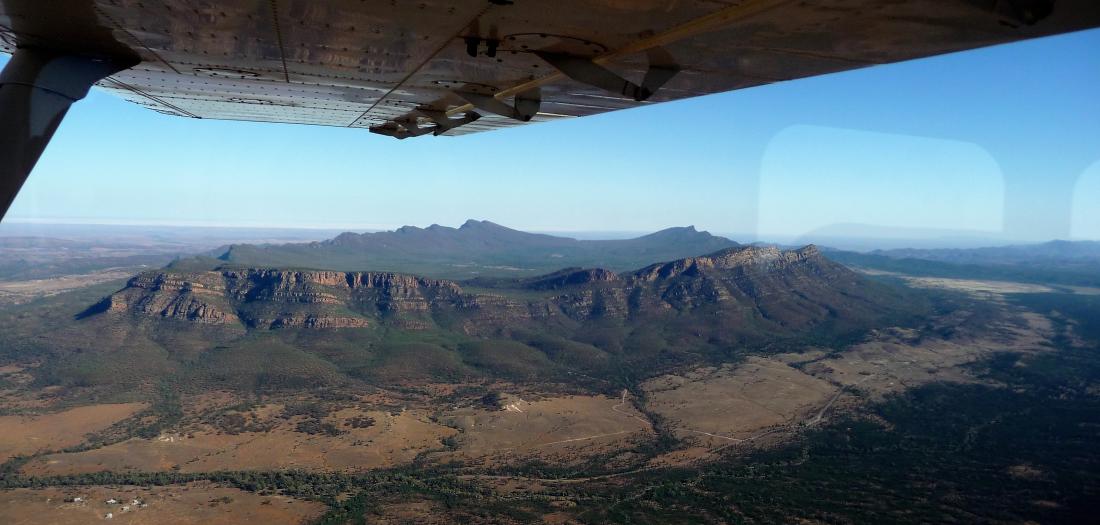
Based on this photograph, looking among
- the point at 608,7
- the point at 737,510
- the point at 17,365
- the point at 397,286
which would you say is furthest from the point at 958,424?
the point at 17,365

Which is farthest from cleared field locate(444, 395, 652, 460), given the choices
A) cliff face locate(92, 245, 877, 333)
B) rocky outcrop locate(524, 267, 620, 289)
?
rocky outcrop locate(524, 267, 620, 289)

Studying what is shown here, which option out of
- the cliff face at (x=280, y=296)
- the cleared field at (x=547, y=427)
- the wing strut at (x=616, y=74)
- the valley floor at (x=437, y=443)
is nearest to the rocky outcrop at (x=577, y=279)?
the cliff face at (x=280, y=296)

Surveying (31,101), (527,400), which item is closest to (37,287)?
(527,400)

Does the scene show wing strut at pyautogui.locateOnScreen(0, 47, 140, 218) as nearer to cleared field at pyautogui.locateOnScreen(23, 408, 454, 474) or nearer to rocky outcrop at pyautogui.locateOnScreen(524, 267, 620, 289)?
cleared field at pyautogui.locateOnScreen(23, 408, 454, 474)

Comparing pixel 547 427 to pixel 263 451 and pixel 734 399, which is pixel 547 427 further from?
pixel 263 451

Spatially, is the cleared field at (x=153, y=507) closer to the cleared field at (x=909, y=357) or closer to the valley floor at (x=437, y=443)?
the valley floor at (x=437, y=443)

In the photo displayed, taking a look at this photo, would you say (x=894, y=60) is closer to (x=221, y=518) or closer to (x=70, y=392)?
(x=221, y=518)

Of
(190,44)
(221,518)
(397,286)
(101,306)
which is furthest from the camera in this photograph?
(397,286)
